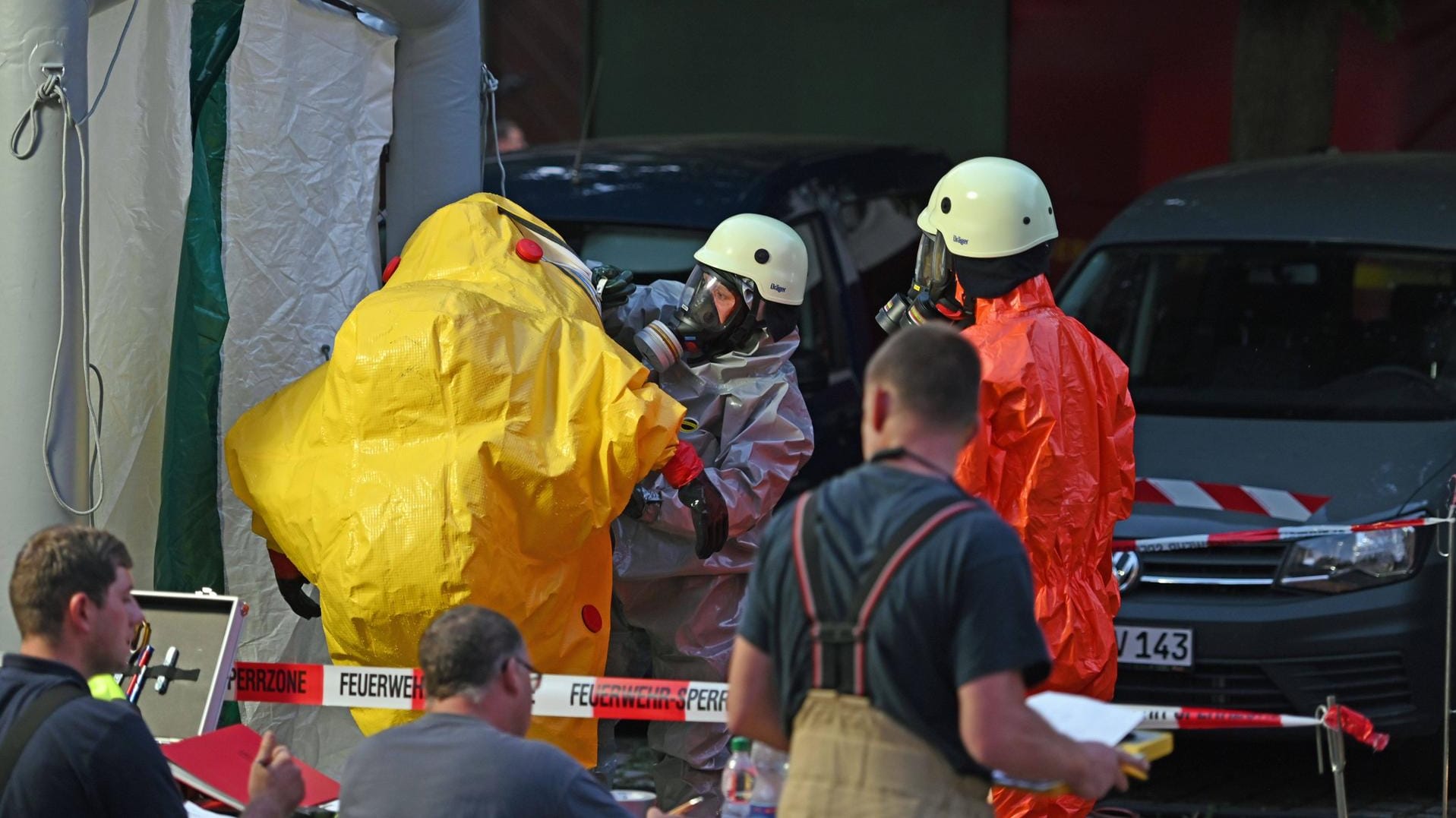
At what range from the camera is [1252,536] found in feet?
21.4

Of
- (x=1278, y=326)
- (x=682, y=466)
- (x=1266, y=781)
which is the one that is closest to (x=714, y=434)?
(x=682, y=466)

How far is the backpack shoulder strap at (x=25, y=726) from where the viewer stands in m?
3.54

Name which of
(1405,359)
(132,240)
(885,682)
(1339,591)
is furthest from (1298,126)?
(885,682)

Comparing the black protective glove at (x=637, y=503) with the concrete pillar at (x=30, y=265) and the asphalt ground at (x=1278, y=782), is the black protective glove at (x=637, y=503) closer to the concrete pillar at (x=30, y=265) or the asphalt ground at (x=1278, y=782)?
the concrete pillar at (x=30, y=265)

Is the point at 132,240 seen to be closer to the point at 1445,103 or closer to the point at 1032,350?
the point at 1032,350

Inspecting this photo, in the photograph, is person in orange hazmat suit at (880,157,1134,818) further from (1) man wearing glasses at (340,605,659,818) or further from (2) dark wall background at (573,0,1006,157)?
(2) dark wall background at (573,0,1006,157)

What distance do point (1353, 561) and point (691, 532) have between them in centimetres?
235

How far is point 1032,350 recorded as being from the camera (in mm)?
4793

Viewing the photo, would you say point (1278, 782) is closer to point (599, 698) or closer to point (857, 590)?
point (599, 698)

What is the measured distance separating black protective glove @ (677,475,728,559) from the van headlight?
218cm

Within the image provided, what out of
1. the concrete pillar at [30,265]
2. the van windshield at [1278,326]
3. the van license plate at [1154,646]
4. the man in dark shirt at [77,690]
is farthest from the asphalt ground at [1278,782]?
the man in dark shirt at [77,690]

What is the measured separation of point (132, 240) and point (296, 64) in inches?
32.1

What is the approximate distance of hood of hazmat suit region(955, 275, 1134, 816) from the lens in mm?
4730

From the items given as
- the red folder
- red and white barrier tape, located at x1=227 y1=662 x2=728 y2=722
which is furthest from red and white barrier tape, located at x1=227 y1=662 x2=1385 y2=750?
the red folder
